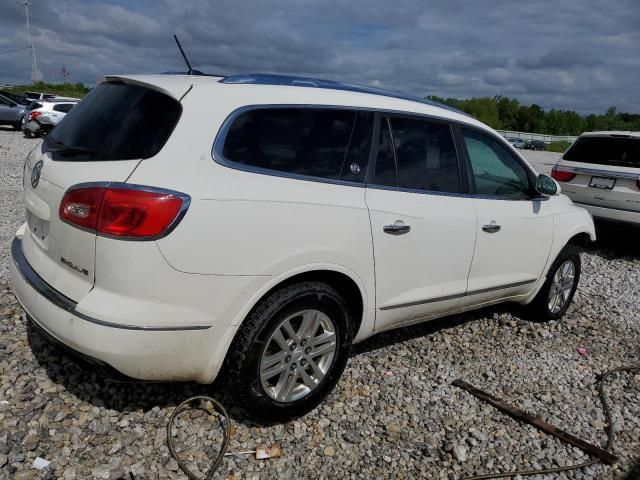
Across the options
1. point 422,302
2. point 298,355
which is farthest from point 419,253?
point 298,355

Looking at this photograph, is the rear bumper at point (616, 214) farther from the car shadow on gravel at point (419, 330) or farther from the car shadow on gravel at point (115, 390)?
the car shadow on gravel at point (115, 390)

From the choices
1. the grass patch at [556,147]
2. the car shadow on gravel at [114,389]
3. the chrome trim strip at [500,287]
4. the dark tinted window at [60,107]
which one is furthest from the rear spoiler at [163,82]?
the grass patch at [556,147]

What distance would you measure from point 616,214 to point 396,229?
18.5ft

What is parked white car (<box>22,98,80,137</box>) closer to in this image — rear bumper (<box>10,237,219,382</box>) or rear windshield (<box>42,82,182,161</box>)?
rear windshield (<box>42,82,182,161</box>)

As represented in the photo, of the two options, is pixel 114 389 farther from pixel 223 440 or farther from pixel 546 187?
pixel 546 187

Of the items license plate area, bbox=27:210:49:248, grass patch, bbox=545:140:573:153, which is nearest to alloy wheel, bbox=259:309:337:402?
license plate area, bbox=27:210:49:248

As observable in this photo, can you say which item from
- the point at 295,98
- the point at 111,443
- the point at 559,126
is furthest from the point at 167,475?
the point at 559,126

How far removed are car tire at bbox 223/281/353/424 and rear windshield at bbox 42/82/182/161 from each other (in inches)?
38.4

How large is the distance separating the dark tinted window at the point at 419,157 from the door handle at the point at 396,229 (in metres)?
0.26

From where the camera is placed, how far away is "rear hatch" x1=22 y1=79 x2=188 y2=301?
8.39 feet

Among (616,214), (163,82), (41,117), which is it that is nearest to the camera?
(163,82)

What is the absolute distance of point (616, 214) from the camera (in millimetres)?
7547

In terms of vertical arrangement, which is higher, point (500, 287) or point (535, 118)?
point (500, 287)

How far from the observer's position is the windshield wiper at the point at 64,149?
277 cm
